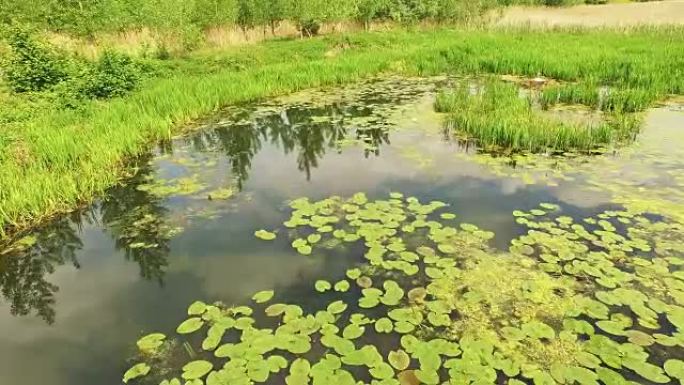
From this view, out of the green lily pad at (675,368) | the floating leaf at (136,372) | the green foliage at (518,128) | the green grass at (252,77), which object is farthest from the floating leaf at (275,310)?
the green foliage at (518,128)

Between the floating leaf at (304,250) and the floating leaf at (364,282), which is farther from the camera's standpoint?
the floating leaf at (304,250)

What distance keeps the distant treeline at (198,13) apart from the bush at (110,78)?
19.5 ft

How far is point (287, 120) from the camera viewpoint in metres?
9.73

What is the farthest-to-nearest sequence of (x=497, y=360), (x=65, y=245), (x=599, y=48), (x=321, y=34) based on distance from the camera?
(x=321, y=34) < (x=599, y=48) < (x=65, y=245) < (x=497, y=360)

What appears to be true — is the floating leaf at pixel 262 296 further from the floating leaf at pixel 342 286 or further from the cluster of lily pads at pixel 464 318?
the floating leaf at pixel 342 286

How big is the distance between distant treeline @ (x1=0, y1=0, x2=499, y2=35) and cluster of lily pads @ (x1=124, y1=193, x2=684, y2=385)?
15372 mm

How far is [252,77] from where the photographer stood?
→ 1199 cm

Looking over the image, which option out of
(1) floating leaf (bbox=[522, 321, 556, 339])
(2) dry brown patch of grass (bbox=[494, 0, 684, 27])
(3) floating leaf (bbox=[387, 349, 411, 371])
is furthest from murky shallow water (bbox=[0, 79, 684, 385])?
(2) dry brown patch of grass (bbox=[494, 0, 684, 27])

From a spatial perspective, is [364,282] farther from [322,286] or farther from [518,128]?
[518,128]

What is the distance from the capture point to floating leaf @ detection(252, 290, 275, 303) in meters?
4.01

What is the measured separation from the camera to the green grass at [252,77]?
6.39 meters

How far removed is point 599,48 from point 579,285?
42.8 feet

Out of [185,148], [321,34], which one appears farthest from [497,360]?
[321,34]

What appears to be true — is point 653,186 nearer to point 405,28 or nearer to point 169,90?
point 169,90
